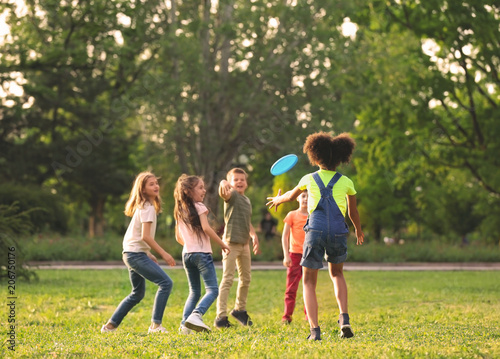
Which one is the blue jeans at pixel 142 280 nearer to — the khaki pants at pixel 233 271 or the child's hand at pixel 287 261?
the khaki pants at pixel 233 271

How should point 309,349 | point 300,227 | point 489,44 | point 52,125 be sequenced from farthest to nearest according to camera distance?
point 52,125
point 489,44
point 300,227
point 309,349

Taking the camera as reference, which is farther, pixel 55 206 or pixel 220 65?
pixel 55 206

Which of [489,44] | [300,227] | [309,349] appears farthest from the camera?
[489,44]

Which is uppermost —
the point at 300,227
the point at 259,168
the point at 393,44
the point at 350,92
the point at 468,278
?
the point at 393,44

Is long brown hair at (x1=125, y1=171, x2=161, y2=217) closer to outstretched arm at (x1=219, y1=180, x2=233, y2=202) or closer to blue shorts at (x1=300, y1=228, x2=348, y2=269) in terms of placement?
outstretched arm at (x1=219, y1=180, x2=233, y2=202)

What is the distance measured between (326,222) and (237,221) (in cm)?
192

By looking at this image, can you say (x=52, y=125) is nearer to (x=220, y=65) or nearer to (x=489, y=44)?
(x=220, y=65)

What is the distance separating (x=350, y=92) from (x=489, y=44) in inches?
251

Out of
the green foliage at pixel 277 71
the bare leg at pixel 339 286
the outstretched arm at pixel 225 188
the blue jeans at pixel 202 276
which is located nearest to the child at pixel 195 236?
the blue jeans at pixel 202 276

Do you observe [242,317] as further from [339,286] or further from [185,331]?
[339,286]

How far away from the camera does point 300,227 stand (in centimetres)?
853

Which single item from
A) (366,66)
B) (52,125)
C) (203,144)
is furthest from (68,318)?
(52,125)

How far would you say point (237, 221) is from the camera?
8.40 m

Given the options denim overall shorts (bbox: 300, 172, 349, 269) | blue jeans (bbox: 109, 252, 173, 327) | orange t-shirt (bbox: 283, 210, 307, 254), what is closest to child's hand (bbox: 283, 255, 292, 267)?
orange t-shirt (bbox: 283, 210, 307, 254)
